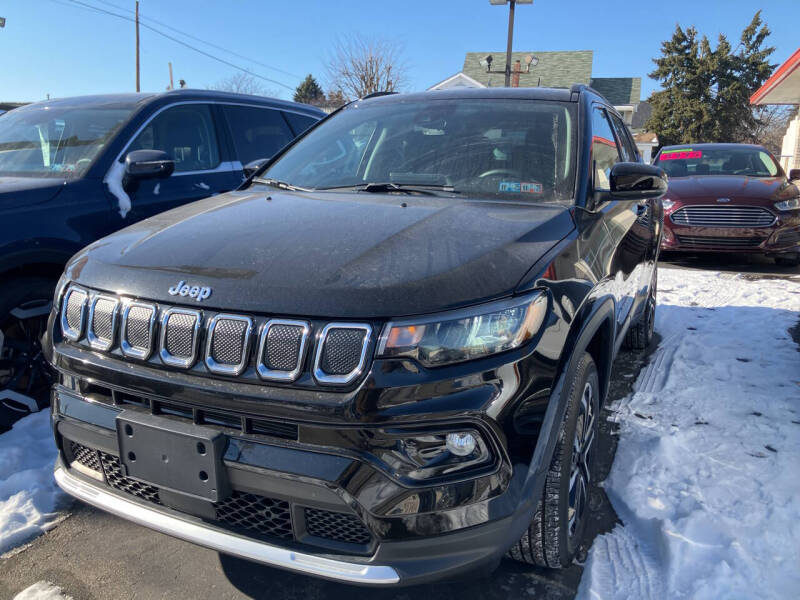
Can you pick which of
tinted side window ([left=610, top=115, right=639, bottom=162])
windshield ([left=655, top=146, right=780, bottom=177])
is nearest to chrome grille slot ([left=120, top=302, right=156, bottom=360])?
tinted side window ([left=610, top=115, right=639, bottom=162])

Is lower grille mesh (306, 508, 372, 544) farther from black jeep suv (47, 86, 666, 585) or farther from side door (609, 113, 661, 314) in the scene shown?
side door (609, 113, 661, 314)

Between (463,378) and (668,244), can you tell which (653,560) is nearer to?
(463,378)

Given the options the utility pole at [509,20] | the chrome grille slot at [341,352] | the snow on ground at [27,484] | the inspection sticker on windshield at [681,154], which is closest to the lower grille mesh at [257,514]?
Result: the chrome grille slot at [341,352]

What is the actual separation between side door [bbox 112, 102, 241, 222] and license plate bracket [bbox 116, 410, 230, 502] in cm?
217

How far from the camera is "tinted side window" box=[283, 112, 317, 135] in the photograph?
4973 mm

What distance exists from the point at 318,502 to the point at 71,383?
98cm

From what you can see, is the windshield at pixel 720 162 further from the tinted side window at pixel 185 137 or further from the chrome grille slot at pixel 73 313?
the chrome grille slot at pixel 73 313

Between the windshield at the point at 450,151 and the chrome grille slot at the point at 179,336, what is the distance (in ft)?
3.77

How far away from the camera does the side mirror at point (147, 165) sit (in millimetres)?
3402

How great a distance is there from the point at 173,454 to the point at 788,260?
8583 millimetres

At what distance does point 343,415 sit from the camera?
150 centimetres

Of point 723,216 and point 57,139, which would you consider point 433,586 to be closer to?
point 57,139

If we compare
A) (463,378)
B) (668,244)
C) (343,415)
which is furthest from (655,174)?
(668,244)

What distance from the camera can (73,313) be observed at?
1.96 m
